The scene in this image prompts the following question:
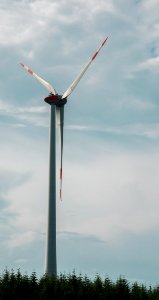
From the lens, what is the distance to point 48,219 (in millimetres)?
135375

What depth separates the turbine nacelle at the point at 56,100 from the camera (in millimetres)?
142125

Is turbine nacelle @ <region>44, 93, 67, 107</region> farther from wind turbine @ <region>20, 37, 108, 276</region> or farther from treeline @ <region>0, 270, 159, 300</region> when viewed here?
treeline @ <region>0, 270, 159, 300</region>

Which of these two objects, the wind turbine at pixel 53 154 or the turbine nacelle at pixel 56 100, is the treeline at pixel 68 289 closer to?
the wind turbine at pixel 53 154

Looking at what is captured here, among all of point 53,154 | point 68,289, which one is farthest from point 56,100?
point 68,289

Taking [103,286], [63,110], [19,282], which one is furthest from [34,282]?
[63,110]

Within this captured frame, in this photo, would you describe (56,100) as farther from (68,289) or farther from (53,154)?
(68,289)

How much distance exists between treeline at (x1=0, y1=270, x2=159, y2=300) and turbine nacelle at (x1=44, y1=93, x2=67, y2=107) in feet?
106

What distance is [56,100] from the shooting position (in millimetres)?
142000

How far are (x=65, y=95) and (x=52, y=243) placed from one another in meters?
27.0

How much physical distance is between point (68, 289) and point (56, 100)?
36.0m

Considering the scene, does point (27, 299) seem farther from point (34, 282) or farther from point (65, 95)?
point (65, 95)

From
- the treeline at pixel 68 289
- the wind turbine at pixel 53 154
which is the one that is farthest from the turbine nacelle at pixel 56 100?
the treeline at pixel 68 289

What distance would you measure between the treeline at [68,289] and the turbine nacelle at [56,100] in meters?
32.3

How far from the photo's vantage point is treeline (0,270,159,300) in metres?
121
